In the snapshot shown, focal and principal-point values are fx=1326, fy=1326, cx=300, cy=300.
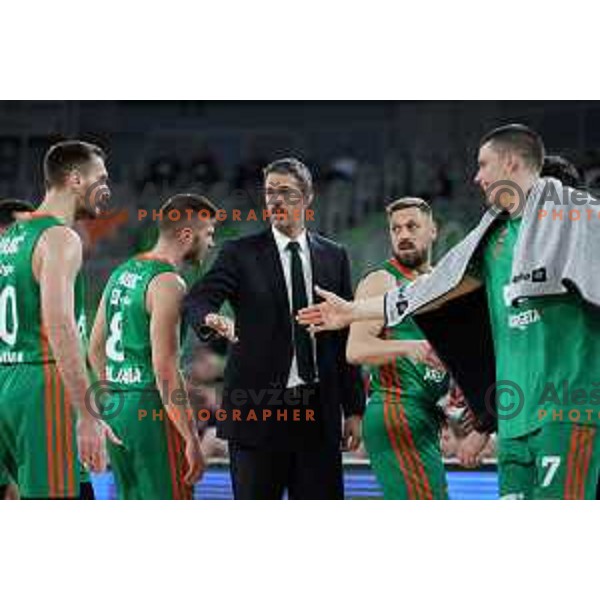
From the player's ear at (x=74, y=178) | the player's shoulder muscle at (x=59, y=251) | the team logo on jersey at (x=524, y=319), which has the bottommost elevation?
the team logo on jersey at (x=524, y=319)

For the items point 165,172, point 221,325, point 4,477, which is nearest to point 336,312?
point 221,325

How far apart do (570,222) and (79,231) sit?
190 cm

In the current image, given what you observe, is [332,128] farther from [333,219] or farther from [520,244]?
[520,244]

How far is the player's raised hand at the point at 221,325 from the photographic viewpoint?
511 centimetres

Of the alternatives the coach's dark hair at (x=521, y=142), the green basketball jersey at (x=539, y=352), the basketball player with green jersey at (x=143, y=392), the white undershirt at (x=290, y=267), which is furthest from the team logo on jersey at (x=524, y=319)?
the basketball player with green jersey at (x=143, y=392)

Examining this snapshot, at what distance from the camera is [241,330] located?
5.12 m

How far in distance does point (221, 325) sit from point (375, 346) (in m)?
0.60

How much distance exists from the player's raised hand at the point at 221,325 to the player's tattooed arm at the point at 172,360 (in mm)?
127

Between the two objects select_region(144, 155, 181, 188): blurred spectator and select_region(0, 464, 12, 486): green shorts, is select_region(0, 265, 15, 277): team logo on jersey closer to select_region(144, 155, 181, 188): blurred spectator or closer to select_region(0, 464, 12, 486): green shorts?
select_region(144, 155, 181, 188): blurred spectator

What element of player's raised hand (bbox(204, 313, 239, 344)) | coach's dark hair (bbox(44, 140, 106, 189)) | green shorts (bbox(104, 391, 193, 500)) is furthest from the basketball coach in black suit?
coach's dark hair (bbox(44, 140, 106, 189))

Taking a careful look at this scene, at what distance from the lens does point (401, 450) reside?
5.20 m

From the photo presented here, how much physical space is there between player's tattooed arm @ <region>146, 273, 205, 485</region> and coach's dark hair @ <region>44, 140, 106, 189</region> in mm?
551

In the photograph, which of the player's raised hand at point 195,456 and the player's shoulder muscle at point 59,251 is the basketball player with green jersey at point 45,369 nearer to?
the player's shoulder muscle at point 59,251

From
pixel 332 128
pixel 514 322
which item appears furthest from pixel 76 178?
pixel 514 322
